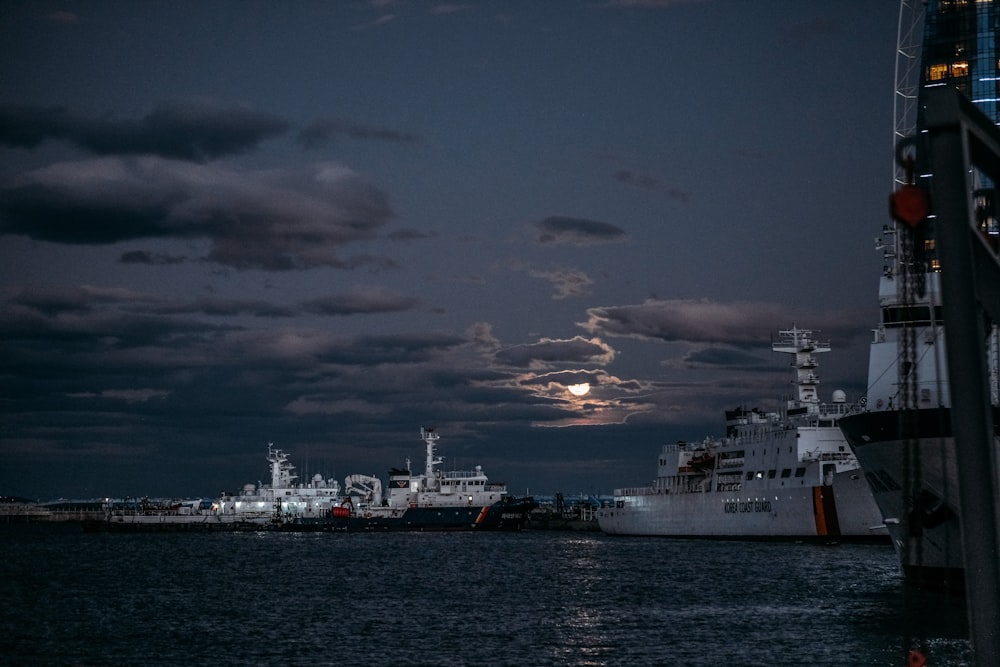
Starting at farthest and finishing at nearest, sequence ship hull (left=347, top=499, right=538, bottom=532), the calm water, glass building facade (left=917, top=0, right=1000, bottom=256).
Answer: ship hull (left=347, top=499, right=538, bottom=532) < glass building facade (left=917, top=0, right=1000, bottom=256) < the calm water

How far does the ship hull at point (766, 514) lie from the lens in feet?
270

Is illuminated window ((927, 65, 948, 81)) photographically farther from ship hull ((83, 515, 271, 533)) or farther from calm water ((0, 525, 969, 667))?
ship hull ((83, 515, 271, 533))

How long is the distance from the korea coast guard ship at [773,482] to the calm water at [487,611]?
4.03 meters

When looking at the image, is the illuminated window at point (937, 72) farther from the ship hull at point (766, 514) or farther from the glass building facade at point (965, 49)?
the ship hull at point (766, 514)

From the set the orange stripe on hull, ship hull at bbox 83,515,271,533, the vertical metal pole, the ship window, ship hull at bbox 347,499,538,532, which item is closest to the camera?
the vertical metal pole

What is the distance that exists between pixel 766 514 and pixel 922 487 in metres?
50.8

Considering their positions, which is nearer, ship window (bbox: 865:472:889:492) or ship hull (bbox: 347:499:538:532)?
ship window (bbox: 865:472:889:492)

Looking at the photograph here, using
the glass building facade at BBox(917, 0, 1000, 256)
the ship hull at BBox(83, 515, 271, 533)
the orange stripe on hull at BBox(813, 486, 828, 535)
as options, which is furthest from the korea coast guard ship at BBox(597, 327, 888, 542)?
the ship hull at BBox(83, 515, 271, 533)

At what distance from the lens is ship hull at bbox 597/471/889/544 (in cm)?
8238

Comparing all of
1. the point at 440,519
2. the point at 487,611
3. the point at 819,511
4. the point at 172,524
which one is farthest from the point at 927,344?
the point at 172,524

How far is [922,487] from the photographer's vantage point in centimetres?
4288

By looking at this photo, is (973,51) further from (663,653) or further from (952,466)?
(663,653)

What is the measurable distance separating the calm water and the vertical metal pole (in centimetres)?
1747

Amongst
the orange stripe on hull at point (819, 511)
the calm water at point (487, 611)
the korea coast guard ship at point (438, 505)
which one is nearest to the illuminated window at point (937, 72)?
the orange stripe on hull at point (819, 511)
